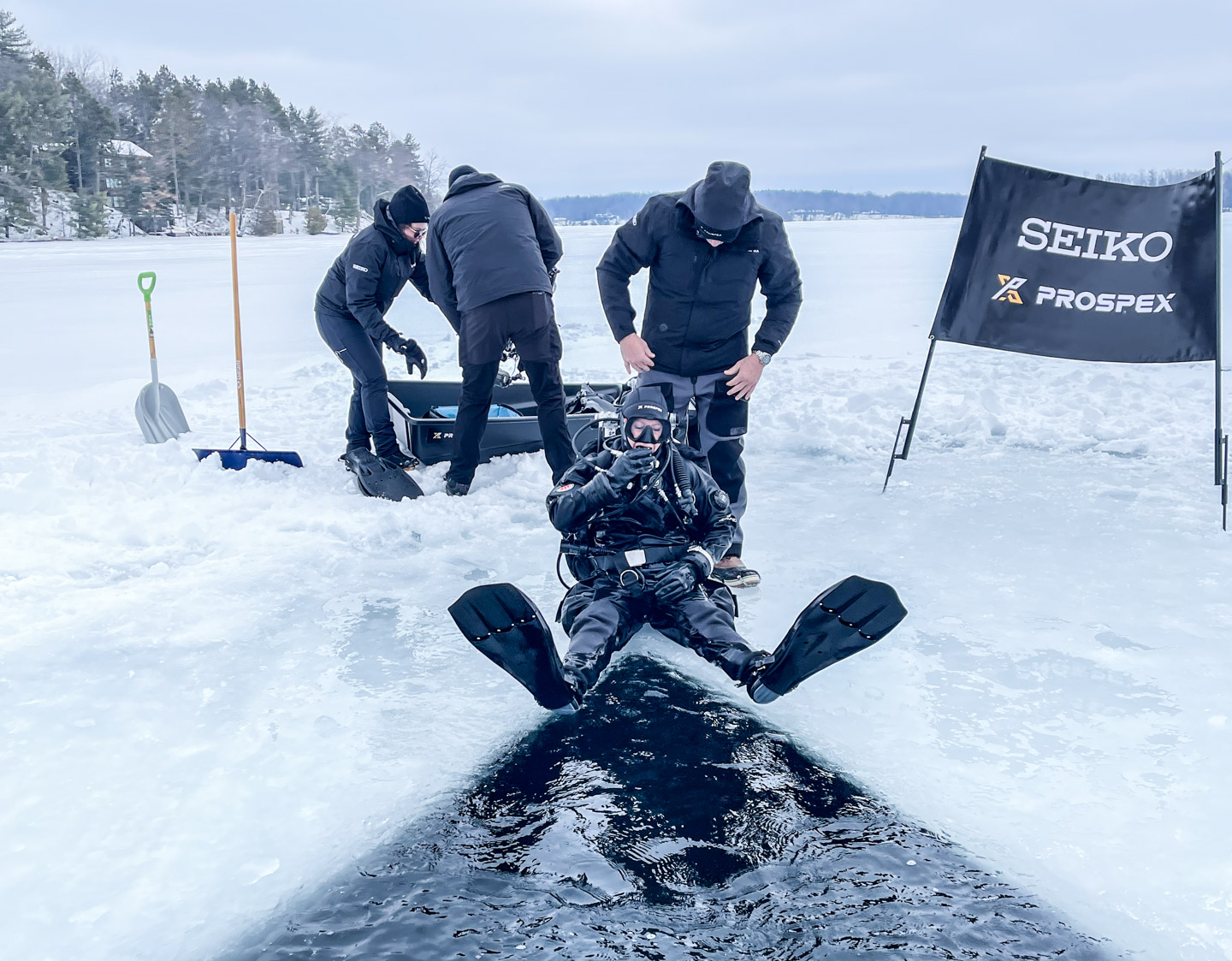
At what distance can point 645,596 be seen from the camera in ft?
9.71

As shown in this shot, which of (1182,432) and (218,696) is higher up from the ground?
(1182,432)

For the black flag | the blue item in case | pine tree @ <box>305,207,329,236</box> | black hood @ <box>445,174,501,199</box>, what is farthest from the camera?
pine tree @ <box>305,207,329,236</box>

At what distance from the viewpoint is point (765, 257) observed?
145 inches

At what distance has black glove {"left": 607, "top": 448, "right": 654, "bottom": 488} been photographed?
287 centimetres

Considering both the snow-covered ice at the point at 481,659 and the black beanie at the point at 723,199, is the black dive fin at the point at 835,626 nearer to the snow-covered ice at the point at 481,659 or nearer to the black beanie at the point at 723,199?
the snow-covered ice at the point at 481,659

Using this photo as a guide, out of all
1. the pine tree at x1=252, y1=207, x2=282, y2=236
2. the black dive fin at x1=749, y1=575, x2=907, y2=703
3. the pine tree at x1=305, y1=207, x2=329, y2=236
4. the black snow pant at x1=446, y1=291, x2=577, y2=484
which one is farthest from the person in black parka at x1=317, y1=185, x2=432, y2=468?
the pine tree at x1=305, y1=207, x2=329, y2=236

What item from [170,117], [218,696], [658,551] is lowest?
[218,696]

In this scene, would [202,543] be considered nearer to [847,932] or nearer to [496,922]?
[496,922]

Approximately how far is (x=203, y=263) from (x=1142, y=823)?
2741 cm

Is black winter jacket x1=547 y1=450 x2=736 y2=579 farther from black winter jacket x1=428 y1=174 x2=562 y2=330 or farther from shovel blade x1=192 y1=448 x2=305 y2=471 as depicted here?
shovel blade x1=192 y1=448 x2=305 y2=471

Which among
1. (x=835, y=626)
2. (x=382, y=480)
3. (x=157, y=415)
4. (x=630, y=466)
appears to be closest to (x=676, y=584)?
(x=630, y=466)

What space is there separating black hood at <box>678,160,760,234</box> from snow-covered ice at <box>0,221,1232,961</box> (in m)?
1.48

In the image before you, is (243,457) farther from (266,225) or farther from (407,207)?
(266,225)

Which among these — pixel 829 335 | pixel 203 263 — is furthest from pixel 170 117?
pixel 829 335
